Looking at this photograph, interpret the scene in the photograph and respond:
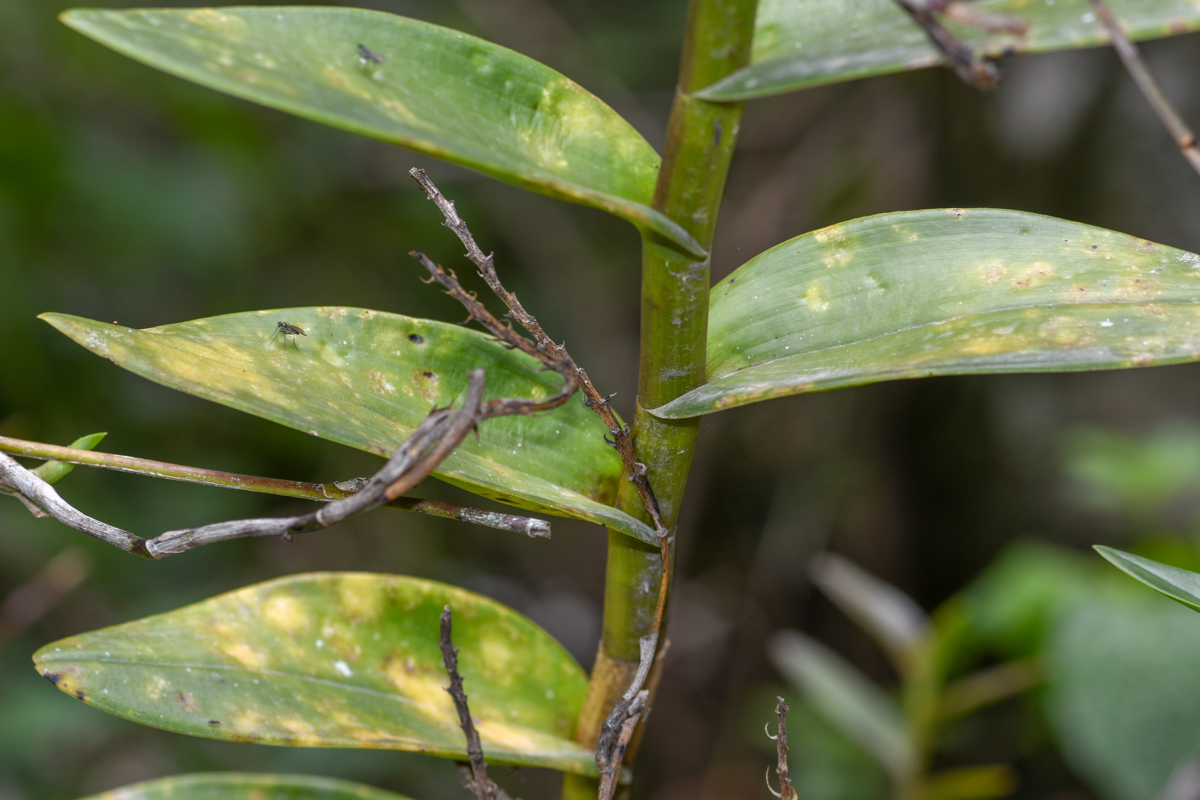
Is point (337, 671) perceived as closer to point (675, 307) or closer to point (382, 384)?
point (382, 384)

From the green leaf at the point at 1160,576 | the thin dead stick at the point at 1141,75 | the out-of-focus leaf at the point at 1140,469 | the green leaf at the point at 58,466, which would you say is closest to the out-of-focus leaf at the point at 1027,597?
the out-of-focus leaf at the point at 1140,469

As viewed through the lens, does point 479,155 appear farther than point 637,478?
No

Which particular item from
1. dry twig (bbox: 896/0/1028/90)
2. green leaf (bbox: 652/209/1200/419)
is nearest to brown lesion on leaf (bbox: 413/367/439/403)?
green leaf (bbox: 652/209/1200/419)

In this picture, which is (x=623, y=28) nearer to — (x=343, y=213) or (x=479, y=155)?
(x=343, y=213)

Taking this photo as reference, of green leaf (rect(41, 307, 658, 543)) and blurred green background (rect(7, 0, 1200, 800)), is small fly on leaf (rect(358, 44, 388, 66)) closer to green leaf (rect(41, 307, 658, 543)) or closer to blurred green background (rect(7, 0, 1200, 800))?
green leaf (rect(41, 307, 658, 543))

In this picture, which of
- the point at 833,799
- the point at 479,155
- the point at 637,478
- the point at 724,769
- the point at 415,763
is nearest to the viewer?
the point at 479,155

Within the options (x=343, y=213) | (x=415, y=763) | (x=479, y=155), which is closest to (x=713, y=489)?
(x=415, y=763)
